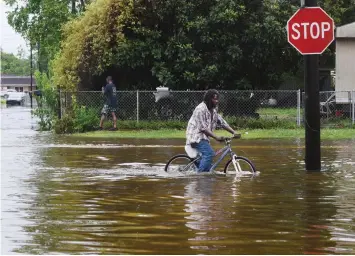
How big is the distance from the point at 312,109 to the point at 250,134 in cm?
1064

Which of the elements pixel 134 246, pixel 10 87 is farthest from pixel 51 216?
pixel 10 87

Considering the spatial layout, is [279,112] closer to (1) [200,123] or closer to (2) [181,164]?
(2) [181,164]

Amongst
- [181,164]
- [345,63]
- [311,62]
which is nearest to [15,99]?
[345,63]

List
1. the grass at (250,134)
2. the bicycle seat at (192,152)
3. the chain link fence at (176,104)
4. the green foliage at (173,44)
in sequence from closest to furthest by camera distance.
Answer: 1. the bicycle seat at (192,152)
2. the grass at (250,134)
3. the chain link fence at (176,104)
4. the green foliage at (173,44)

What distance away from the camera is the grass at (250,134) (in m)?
25.3

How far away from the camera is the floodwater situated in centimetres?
827

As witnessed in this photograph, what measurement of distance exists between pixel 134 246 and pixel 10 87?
156 metres

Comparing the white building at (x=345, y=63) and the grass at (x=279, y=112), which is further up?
the white building at (x=345, y=63)

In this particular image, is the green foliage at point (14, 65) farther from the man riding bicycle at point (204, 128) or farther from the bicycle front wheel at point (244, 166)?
the bicycle front wheel at point (244, 166)

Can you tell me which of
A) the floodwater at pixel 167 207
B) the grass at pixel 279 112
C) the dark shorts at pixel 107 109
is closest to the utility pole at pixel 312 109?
the floodwater at pixel 167 207

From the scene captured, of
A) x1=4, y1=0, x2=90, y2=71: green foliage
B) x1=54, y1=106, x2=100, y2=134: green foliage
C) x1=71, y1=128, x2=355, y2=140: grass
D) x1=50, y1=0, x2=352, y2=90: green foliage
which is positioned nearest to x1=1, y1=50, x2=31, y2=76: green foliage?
x1=4, y1=0, x2=90, y2=71: green foliage

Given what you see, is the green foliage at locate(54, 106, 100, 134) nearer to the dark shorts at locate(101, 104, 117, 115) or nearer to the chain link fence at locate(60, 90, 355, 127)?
the dark shorts at locate(101, 104, 117, 115)

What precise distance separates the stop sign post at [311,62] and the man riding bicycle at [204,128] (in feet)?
6.02

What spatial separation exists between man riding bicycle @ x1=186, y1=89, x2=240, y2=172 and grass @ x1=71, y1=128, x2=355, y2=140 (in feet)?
34.4
